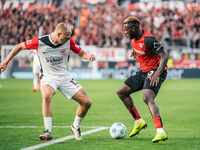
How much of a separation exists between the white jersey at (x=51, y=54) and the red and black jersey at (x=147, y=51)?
3.86 feet

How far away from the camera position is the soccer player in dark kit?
273 inches

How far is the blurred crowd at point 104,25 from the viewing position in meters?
31.3

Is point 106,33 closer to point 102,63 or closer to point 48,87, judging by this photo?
point 102,63

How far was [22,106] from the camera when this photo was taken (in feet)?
42.9

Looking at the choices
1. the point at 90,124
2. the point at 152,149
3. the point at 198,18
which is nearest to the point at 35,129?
the point at 90,124

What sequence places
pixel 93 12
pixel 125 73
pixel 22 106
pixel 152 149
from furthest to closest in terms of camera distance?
pixel 93 12 → pixel 125 73 → pixel 22 106 → pixel 152 149

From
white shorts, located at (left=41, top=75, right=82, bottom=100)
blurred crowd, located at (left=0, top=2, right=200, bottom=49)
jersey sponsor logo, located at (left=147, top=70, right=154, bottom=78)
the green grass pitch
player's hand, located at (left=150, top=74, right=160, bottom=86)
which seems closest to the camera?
the green grass pitch

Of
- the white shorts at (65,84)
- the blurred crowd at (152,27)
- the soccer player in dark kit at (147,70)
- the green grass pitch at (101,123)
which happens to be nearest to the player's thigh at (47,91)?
the white shorts at (65,84)

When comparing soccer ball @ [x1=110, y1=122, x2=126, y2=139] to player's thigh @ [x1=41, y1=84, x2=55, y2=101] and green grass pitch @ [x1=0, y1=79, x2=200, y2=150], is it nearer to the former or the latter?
→ green grass pitch @ [x1=0, y1=79, x2=200, y2=150]

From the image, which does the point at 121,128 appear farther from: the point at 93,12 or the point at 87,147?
the point at 93,12

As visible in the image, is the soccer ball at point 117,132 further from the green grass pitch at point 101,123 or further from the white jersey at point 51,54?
the white jersey at point 51,54

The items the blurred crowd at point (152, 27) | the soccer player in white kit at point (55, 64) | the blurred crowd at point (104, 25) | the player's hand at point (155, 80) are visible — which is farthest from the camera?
the blurred crowd at point (104, 25)

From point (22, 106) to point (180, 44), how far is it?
20323 mm

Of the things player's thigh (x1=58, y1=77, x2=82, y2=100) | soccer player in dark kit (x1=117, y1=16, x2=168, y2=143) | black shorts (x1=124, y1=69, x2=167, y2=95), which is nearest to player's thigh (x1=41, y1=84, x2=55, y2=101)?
player's thigh (x1=58, y1=77, x2=82, y2=100)
